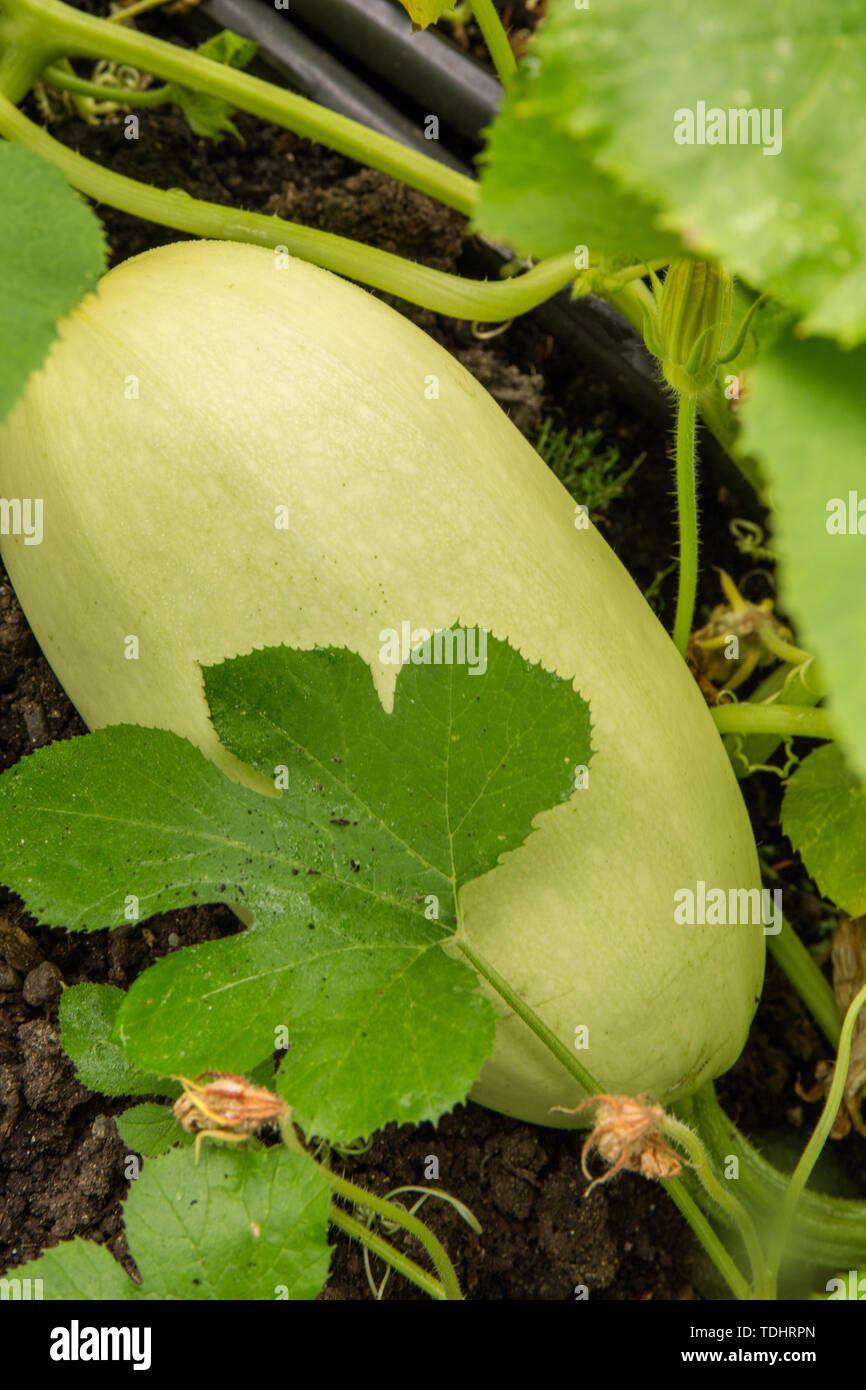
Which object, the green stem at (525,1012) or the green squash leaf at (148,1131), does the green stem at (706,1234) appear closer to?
the green stem at (525,1012)

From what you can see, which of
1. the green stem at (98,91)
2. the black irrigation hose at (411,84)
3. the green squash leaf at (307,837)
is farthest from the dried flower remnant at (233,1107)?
the green stem at (98,91)

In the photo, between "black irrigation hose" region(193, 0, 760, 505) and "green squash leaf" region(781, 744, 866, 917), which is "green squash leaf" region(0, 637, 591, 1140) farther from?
"black irrigation hose" region(193, 0, 760, 505)

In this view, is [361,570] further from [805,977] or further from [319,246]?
[805,977]

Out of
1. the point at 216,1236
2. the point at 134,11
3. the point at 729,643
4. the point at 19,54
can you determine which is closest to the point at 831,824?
the point at 729,643

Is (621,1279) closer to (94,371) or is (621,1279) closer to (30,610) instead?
(30,610)

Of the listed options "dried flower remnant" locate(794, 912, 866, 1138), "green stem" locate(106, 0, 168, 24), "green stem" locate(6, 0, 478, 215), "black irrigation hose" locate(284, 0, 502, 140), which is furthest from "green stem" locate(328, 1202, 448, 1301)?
"green stem" locate(106, 0, 168, 24)
